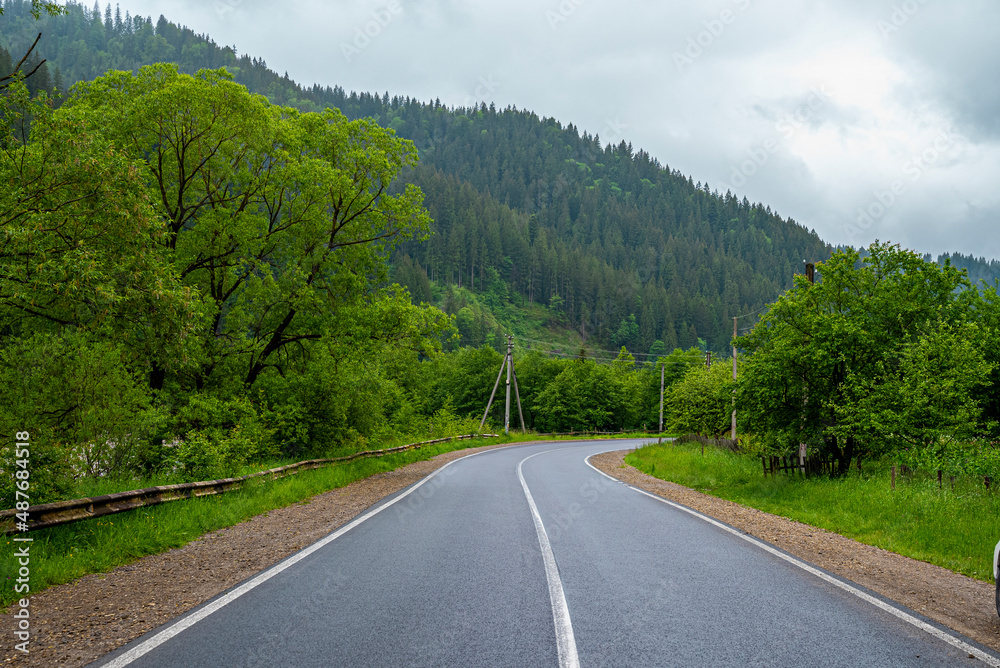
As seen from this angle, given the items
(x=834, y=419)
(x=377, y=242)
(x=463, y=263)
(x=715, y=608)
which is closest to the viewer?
(x=715, y=608)

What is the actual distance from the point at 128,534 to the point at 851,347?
636 inches

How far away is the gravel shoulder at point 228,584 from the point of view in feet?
15.5

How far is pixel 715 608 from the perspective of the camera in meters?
5.36

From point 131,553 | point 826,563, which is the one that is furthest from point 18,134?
point 826,563

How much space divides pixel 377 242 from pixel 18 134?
13892 millimetres

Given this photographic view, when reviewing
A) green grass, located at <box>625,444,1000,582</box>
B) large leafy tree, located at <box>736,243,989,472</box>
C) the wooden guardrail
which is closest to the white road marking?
green grass, located at <box>625,444,1000,582</box>

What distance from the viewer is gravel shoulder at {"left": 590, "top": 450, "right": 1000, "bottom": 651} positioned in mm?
5328

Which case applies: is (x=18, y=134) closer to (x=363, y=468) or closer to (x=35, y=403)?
(x=35, y=403)

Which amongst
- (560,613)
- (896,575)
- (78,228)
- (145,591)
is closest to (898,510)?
(896,575)

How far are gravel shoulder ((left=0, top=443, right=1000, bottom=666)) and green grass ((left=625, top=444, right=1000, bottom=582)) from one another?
55 cm

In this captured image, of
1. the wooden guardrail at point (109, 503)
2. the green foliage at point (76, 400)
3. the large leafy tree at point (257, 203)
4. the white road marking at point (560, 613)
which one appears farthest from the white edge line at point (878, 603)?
the large leafy tree at point (257, 203)

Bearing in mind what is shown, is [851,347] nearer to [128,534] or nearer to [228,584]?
[228,584]

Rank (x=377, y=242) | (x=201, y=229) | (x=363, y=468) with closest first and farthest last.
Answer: (x=201, y=229) < (x=363, y=468) < (x=377, y=242)

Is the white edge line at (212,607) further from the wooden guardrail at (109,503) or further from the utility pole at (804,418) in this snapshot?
the utility pole at (804,418)
